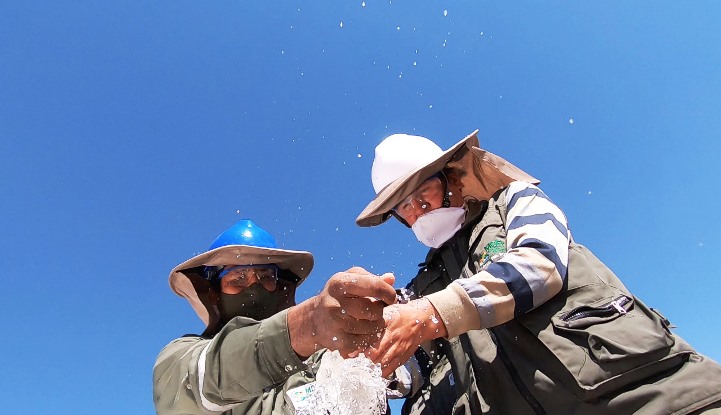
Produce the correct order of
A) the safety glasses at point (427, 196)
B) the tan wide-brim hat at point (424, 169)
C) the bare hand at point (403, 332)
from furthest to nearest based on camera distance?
the safety glasses at point (427, 196), the tan wide-brim hat at point (424, 169), the bare hand at point (403, 332)

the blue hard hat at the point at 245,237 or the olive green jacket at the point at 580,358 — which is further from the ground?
the blue hard hat at the point at 245,237

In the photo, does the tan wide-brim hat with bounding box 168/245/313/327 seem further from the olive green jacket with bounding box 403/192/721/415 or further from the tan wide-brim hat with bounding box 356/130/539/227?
the olive green jacket with bounding box 403/192/721/415

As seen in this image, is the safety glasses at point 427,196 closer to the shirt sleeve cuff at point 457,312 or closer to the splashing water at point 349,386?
the shirt sleeve cuff at point 457,312

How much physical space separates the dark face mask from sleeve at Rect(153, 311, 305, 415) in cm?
177

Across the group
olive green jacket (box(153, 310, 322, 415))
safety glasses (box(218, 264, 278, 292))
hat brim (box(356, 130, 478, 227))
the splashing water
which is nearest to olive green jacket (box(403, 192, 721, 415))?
hat brim (box(356, 130, 478, 227))

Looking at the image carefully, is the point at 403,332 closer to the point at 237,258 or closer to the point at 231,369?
the point at 231,369

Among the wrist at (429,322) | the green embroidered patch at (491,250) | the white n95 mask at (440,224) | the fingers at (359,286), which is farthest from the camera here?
the white n95 mask at (440,224)

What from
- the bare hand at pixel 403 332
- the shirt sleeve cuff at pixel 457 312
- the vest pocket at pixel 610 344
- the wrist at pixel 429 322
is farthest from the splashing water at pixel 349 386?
the vest pocket at pixel 610 344

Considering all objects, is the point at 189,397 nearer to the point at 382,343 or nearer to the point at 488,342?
the point at 382,343

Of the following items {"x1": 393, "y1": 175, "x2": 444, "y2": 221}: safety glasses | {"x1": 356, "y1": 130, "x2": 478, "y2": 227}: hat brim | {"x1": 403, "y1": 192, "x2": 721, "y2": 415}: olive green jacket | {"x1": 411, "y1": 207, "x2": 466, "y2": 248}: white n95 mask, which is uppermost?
{"x1": 356, "y1": 130, "x2": 478, "y2": 227}: hat brim

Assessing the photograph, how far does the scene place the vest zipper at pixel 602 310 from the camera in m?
2.90

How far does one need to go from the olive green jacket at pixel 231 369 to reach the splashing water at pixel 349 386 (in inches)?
7.4

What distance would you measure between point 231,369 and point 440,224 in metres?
2.07

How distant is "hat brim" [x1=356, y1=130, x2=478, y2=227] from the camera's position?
13.3 feet
